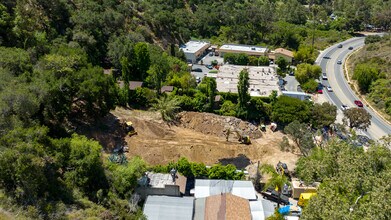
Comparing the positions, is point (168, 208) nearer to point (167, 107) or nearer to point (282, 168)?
point (282, 168)

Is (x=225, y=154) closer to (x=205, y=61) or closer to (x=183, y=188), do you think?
(x=183, y=188)

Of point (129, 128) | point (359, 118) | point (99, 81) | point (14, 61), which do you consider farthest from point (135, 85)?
point (359, 118)

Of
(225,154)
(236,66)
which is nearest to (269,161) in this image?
(225,154)

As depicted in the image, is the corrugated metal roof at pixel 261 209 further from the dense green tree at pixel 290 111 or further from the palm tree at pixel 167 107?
the palm tree at pixel 167 107

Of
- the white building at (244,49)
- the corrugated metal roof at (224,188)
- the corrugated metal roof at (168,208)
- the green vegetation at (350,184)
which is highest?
the green vegetation at (350,184)

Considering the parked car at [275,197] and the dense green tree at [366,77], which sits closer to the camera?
the parked car at [275,197]

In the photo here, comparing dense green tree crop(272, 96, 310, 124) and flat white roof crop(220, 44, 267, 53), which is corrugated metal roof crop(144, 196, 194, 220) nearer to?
dense green tree crop(272, 96, 310, 124)

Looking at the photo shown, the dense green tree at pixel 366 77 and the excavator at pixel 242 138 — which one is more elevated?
the dense green tree at pixel 366 77

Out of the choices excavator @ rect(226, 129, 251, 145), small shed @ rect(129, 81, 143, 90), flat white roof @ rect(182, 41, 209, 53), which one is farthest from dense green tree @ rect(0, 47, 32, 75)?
flat white roof @ rect(182, 41, 209, 53)

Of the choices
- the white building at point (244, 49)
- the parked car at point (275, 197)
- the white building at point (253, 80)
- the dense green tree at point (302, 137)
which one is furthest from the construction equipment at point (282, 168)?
the white building at point (244, 49)
